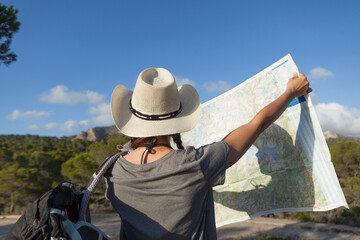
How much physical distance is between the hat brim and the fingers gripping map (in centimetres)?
116

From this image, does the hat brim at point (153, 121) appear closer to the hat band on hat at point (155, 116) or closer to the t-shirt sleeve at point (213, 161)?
the hat band on hat at point (155, 116)

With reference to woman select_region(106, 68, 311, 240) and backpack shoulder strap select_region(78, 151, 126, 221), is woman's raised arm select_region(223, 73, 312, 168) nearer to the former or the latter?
woman select_region(106, 68, 311, 240)

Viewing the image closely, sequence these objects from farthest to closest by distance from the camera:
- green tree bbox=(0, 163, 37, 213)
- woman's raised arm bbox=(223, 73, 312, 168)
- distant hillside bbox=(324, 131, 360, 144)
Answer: distant hillside bbox=(324, 131, 360, 144) → green tree bbox=(0, 163, 37, 213) → woman's raised arm bbox=(223, 73, 312, 168)

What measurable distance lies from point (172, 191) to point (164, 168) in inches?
4.8

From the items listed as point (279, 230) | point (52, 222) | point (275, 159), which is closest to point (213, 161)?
point (52, 222)

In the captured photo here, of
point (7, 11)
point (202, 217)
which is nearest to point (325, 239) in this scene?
point (202, 217)

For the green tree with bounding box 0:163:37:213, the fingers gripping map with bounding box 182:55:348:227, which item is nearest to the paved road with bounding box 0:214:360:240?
the green tree with bounding box 0:163:37:213

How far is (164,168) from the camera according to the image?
151 centimetres

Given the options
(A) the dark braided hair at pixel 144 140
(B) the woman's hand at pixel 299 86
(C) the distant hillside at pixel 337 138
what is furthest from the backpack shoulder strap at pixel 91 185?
(C) the distant hillside at pixel 337 138

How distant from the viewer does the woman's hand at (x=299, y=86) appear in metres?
2.41

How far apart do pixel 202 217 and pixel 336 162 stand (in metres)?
11.4

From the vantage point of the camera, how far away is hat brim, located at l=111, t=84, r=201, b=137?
1.67 meters

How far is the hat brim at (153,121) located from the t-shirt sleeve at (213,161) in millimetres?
221

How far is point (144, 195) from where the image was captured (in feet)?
5.09
